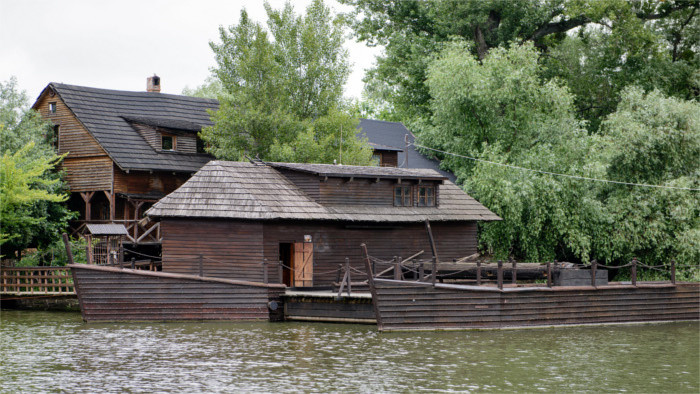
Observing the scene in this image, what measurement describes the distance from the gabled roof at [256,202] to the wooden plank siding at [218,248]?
0.63 m

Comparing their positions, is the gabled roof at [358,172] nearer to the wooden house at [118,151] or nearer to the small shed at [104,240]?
the small shed at [104,240]

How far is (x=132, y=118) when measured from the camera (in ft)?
135

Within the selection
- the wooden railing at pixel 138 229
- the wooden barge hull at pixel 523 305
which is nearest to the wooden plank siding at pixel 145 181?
the wooden railing at pixel 138 229

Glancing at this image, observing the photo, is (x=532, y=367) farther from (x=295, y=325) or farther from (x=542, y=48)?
(x=542, y=48)

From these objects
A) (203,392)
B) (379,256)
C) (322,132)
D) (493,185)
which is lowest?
(203,392)

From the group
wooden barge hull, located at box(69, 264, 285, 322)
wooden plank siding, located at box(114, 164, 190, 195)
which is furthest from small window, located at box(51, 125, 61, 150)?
wooden barge hull, located at box(69, 264, 285, 322)

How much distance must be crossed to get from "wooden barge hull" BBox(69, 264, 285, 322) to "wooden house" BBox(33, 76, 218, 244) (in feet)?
33.9

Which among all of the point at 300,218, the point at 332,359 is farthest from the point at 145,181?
the point at 332,359

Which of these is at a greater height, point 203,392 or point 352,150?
point 352,150

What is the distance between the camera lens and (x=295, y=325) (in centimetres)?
2692

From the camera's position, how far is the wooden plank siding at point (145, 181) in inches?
1521

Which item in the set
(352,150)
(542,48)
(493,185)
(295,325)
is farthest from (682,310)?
(542,48)

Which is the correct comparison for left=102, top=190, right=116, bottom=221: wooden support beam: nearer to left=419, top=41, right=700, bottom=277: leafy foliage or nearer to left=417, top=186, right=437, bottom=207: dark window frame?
left=417, top=186, right=437, bottom=207: dark window frame

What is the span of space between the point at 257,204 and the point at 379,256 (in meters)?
5.53
